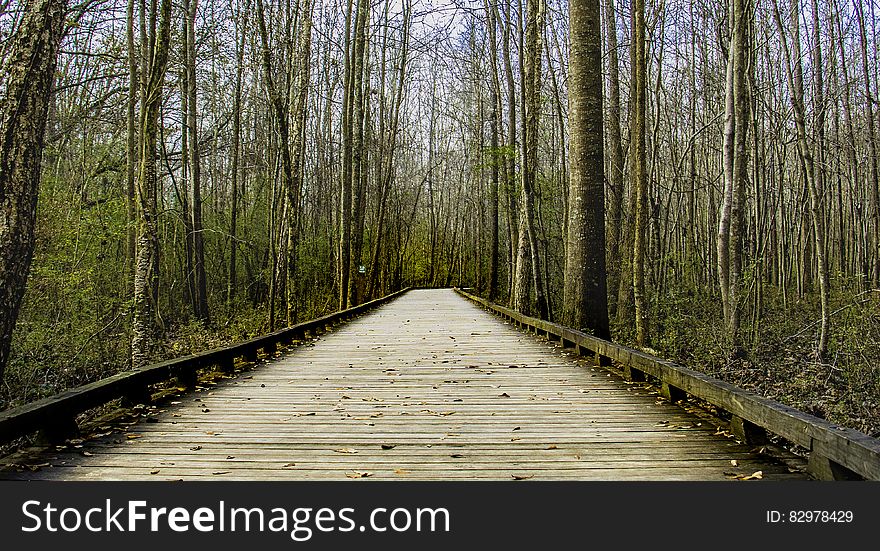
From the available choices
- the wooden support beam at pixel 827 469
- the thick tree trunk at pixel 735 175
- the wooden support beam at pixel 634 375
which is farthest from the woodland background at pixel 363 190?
the wooden support beam at pixel 827 469

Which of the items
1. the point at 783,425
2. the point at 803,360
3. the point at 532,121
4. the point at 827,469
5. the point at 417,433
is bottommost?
the point at 803,360

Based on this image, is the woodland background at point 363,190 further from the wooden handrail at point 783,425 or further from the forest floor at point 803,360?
the wooden handrail at point 783,425

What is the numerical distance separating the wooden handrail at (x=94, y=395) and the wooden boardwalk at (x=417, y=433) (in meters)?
0.21

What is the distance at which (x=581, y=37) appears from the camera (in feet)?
31.6

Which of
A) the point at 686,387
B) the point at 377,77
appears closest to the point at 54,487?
the point at 686,387

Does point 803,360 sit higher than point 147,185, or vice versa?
point 147,185

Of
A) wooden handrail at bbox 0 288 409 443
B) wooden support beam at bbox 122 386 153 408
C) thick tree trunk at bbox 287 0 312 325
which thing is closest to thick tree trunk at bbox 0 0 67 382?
wooden handrail at bbox 0 288 409 443

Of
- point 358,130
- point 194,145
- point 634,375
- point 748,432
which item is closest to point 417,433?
point 748,432

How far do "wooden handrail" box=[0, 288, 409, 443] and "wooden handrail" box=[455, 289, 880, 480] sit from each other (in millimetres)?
4310

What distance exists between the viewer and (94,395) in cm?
470

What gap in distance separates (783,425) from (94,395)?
4.49 meters

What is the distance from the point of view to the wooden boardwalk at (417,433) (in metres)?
3.82

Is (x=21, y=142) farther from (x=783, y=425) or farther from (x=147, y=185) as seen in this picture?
(x=783, y=425)

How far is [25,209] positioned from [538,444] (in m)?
4.08
